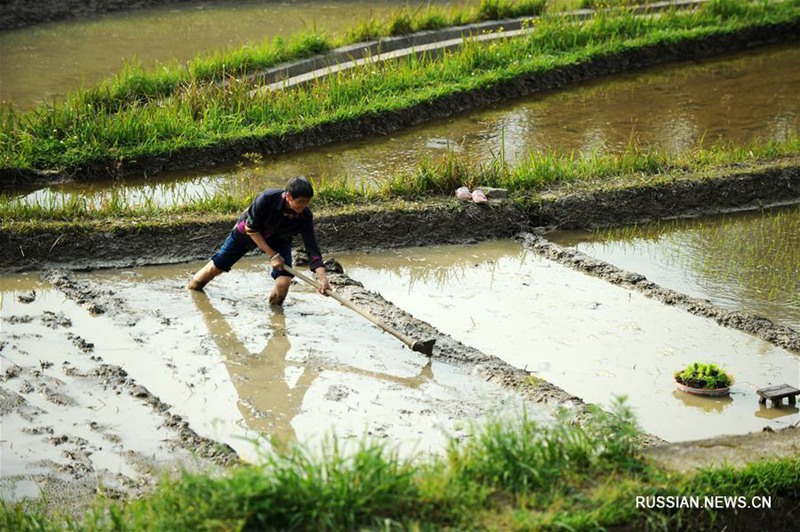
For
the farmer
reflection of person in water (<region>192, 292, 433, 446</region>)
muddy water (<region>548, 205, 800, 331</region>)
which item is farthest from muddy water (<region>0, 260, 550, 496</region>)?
muddy water (<region>548, 205, 800, 331</region>)

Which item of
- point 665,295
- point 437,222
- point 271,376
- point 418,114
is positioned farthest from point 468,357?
point 418,114

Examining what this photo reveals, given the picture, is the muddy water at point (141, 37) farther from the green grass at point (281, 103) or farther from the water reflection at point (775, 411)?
the water reflection at point (775, 411)

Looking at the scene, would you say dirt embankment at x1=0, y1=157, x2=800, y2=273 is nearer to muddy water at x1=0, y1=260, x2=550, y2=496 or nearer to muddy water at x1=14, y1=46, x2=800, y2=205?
muddy water at x1=0, y1=260, x2=550, y2=496

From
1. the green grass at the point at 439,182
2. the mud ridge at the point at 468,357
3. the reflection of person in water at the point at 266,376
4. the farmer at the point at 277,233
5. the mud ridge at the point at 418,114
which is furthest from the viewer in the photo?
the mud ridge at the point at 418,114

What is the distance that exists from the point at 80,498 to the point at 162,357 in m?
1.36

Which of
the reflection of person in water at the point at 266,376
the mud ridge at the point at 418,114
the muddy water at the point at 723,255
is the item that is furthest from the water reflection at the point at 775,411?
the mud ridge at the point at 418,114

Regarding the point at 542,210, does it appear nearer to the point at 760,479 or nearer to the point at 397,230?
the point at 397,230

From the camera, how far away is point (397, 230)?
7430 millimetres

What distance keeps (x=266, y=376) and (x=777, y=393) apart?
2.58 metres

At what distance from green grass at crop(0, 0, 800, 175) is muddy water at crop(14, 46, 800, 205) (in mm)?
260

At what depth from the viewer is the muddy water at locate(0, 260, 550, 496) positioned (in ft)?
15.9

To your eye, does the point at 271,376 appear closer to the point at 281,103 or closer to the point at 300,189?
the point at 300,189

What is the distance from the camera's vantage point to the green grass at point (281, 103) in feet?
26.5

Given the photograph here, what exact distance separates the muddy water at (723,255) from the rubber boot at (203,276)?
8.40ft
